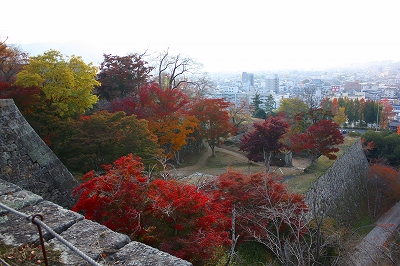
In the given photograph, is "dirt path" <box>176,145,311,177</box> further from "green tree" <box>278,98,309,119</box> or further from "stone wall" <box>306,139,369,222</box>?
"green tree" <box>278,98,309,119</box>

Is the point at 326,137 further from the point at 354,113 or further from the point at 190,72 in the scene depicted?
the point at 354,113

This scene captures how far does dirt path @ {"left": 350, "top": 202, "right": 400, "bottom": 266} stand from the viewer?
11625 mm

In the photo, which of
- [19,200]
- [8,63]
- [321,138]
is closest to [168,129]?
[321,138]

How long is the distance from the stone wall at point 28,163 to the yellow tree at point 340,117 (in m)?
35.6

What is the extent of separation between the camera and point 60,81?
12500 mm

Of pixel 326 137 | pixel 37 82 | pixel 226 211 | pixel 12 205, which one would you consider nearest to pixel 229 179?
pixel 226 211

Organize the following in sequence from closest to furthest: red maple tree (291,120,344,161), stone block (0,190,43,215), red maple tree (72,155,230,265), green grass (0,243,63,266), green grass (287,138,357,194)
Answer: green grass (0,243,63,266) < stone block (0,190,43,215) < red maple tree (72,155,230,265) < green grass (287,138,357,194) < red maple tree (291,120,344,161)

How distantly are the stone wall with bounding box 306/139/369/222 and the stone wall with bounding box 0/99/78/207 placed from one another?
33.9 feet

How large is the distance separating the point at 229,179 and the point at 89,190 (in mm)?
4910

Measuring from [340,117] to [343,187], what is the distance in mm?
20632

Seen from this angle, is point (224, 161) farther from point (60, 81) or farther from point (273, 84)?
point (273, 84)

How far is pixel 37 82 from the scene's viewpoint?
1198cm

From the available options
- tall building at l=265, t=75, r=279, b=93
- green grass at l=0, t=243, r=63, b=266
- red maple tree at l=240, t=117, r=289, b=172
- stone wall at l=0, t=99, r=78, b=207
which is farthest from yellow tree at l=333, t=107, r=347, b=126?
tall building at l=265, t=75, r=279, b=93

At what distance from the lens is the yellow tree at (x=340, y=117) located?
3719cm
